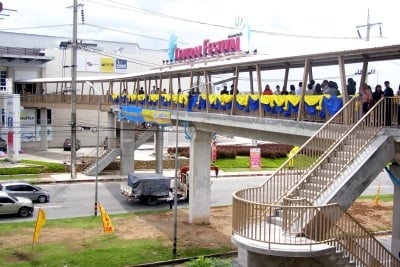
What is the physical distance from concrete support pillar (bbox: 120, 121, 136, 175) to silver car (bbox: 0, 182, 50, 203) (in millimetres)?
11484

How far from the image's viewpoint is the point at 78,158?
4806 cm

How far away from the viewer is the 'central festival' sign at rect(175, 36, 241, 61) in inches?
1139

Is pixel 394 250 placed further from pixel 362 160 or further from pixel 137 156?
pixel 137 156

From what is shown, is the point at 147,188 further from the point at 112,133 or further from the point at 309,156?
the point at 309,156

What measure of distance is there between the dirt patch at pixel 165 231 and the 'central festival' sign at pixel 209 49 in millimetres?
8957

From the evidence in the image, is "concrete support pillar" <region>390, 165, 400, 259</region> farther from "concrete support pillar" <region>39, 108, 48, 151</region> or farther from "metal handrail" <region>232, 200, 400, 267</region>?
"concrete support pillar" <region>39, 108, 48, 151</region>

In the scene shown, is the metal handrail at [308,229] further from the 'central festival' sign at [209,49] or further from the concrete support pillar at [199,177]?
the 'central festival' sign at [209,49]

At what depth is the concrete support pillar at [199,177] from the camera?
91.6 feet

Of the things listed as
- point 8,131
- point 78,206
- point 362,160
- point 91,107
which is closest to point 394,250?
point 362,160

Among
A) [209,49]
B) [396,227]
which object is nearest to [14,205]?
[209,49]

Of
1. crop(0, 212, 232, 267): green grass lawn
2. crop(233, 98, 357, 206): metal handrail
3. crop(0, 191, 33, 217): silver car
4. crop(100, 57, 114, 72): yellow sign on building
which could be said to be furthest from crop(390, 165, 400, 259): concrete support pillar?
crop(100, 57, 114, 72): yellow sign on building

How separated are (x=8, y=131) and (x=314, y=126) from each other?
119 ft

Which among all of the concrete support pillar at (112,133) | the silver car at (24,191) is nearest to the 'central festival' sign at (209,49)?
the concrete support pillar at (112,133)

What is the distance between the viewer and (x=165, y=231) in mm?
26188
